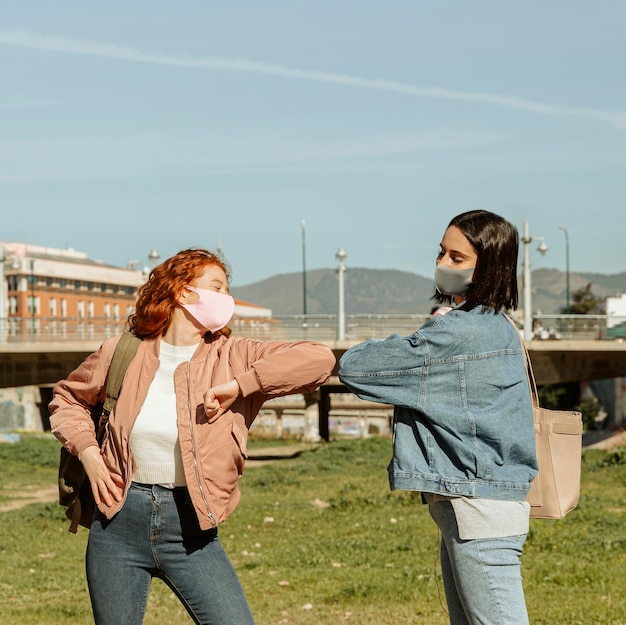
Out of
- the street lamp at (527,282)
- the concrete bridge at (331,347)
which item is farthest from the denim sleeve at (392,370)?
the street lamp at (527,282)

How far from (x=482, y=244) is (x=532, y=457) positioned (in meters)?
0.72

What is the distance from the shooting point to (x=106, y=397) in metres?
3.89

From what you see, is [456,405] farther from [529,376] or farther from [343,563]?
[343,563]

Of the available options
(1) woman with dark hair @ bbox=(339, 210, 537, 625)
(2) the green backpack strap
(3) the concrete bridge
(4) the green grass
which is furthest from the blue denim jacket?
(3) the concrete bridge

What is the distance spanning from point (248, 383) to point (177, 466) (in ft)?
1.24

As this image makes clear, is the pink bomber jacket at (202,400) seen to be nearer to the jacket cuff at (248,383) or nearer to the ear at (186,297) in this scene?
the jacket cuff at (248,383)

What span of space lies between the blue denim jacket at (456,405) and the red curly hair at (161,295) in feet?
2.41

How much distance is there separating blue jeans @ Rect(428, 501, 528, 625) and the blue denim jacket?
15 centimetres

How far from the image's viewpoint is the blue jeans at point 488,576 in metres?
3.49

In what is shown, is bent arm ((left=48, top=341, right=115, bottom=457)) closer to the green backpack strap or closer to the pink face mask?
the green backpack strap

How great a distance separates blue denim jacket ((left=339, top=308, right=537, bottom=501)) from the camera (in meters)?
3.51

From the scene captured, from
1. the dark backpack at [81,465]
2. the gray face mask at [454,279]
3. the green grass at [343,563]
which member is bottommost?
the green grass at [343,563]

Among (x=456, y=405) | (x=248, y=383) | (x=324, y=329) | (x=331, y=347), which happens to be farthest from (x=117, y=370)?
(x=324, y=329)

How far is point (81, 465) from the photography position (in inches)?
155
